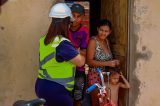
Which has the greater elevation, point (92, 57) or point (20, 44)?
point (20, 44)

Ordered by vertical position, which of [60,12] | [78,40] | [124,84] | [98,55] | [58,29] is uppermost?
[60,12]

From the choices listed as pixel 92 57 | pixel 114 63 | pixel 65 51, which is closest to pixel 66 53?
pixel 65 51

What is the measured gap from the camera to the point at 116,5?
6.05 meters

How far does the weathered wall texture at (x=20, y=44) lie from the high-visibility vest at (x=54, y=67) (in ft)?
2.74

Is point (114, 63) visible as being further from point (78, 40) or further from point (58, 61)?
point (58, 61)

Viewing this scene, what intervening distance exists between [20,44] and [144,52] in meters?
1.68

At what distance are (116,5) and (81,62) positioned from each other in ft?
5.57

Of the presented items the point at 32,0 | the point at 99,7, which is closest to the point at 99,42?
the point at 32,0

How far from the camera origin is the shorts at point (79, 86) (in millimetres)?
5489

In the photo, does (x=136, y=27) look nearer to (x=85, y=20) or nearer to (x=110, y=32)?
(x=110, y=32)

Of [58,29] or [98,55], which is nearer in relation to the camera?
[58,29]

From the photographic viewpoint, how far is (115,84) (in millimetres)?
5750

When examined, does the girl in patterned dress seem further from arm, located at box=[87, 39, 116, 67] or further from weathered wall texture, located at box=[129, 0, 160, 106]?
weathered wall texture, located at box=[129, 0, 160, 106]

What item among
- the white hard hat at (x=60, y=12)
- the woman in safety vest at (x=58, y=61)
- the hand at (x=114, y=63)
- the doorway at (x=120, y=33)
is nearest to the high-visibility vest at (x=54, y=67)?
the woman in safety vest at (x=58, y=61)
